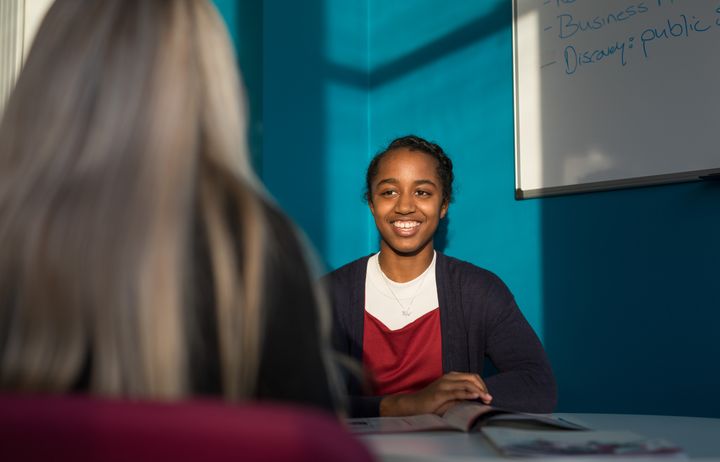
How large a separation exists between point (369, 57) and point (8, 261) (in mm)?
2706

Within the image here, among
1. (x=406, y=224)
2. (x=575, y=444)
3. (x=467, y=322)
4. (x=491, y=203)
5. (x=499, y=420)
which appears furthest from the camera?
(x=491, y=203)

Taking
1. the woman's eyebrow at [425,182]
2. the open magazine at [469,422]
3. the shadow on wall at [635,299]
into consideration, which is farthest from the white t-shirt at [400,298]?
the open magazine at [469,422]

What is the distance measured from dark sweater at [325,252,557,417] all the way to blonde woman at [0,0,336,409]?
111cm

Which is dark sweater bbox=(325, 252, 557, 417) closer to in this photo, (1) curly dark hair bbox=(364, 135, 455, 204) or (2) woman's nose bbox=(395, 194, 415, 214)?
(2) woman's nose bbox=(395, 194, 415, 214)

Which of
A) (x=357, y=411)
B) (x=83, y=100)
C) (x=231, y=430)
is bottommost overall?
(x=357, y=411)

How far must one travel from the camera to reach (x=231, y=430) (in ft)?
1.33

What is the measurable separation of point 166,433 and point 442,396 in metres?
1.14

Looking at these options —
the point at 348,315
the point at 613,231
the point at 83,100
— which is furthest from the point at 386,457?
the point at 613,231

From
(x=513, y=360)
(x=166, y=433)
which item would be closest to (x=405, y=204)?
(x=513, y=360)

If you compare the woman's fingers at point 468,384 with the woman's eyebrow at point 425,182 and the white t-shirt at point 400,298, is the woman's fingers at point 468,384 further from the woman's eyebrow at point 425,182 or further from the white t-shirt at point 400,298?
the woman's eyebrow at point 425,182

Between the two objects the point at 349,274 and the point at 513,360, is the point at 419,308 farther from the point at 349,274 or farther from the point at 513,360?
the point at 513,360

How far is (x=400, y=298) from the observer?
83.0 inches

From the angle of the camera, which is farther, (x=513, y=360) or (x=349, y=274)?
(x=349, y=274)

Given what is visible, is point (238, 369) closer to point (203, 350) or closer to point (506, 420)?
point (203, 350)
